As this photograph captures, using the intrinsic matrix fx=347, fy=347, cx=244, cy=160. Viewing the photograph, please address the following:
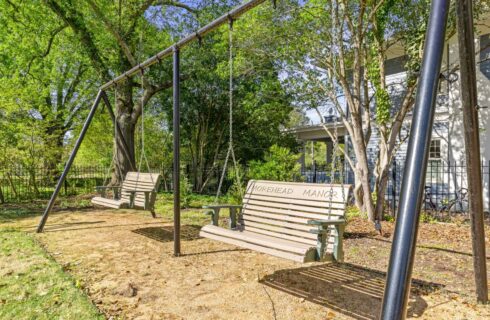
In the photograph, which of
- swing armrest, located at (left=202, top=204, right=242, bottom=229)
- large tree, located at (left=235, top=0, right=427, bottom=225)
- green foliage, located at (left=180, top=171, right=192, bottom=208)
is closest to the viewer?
swing armrest, located at (left=202, top=204, right=242, bottom=229)

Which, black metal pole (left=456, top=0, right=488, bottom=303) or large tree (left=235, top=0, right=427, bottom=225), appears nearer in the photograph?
black metal pole (left=456, top=0, right=488, bottom=303)

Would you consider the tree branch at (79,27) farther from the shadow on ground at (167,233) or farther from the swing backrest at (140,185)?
the shadow on ground at (167,233)

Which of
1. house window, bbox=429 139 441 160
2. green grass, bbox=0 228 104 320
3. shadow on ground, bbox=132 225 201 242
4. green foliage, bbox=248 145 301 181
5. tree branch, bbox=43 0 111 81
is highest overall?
tree branch, bbox=43 0 111 81

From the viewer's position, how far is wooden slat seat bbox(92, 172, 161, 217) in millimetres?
5903

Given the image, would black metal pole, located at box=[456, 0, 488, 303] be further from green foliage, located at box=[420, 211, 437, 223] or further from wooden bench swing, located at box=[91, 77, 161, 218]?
green foliage, located at box=[420, 211, 437, 223]

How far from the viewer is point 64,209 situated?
9.34 meters

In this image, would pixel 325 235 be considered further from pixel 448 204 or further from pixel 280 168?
pixel 448 204

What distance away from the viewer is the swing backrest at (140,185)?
20.4 feet

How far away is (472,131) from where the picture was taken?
2.91 meters

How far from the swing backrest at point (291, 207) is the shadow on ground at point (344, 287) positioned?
0.47 m

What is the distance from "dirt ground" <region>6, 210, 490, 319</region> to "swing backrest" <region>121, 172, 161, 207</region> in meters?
0.63

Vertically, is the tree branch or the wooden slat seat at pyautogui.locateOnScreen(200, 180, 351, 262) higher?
the tree branch

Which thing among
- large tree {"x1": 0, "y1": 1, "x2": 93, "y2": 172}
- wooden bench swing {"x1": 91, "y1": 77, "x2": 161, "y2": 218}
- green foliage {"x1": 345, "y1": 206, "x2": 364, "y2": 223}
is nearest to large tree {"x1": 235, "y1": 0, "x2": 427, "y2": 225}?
green foliage {"x1": 345, "y1": 206, "x2": 364, "y2": 223}

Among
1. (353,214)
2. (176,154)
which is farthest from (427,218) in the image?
(176,154)
